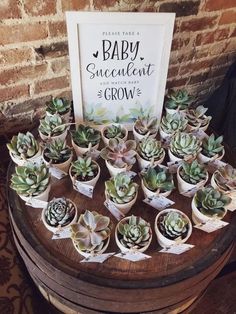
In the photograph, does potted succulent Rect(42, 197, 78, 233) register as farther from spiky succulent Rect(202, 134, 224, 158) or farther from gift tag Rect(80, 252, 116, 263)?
spiky succulent Rect(202, 134, 224, 158)

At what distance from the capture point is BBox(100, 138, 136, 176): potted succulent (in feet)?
3.19

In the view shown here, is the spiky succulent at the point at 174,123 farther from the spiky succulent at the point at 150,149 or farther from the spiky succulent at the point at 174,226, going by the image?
the spiky succulent at the point at 174,226

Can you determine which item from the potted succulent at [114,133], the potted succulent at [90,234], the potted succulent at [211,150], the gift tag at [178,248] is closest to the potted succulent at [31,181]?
the potted succulent at [90,234]

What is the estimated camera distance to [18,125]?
49.2 inches

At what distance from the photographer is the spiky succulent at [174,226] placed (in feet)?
2.75

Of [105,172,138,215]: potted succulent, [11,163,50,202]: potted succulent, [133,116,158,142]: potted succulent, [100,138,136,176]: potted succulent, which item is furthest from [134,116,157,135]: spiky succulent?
[11,163,50,202]: potted succulent

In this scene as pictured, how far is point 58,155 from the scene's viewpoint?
3.22 feet

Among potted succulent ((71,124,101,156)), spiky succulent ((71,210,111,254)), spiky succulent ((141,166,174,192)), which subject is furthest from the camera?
potted succulent ((71,124,101,156))

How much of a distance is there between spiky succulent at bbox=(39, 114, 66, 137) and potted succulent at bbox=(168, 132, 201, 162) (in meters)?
0.35

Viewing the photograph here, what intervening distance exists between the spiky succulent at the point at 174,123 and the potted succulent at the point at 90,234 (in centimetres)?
39

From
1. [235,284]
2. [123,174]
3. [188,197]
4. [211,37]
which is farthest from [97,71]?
[235,284]

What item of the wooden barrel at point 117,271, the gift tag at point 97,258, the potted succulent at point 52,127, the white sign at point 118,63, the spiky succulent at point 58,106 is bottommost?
the wooden barrel at point 117,271

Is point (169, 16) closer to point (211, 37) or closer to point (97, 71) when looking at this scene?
point (97, 71)

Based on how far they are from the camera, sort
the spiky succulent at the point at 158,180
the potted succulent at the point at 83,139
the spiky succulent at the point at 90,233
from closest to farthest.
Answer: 1. the spiky succulent at the point at 90,233
2. the spiky succulent at the point at 158,180
3. the potted succulent at the point at 83,139
